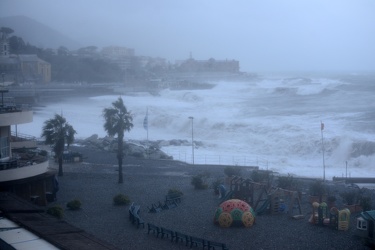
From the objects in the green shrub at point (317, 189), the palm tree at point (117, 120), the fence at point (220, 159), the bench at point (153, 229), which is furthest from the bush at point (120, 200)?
the fence at point (220, 159)

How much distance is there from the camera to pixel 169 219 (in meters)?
11.4

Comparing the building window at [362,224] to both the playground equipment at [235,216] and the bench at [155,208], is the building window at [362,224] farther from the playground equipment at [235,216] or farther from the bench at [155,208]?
the bench at [155,208]

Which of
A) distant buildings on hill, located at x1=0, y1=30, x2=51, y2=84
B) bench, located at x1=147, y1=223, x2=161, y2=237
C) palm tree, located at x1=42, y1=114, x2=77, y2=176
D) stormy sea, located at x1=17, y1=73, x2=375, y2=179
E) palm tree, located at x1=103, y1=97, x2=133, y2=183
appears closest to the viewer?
bench, located at x1=147, y1=223, x2=161, y2=237

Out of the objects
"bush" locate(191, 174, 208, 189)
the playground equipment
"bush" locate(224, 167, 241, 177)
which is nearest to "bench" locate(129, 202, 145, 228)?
the playground equipment

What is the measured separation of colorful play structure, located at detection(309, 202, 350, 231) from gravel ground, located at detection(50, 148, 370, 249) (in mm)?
131

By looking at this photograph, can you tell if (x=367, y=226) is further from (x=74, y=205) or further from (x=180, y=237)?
(x=74, y=205)

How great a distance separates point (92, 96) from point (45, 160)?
163 ft

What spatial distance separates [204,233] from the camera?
33.6 ft

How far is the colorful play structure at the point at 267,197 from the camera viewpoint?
38.7 ft

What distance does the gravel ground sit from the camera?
9.45 metres

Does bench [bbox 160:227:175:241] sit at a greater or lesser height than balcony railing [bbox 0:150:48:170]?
lesser

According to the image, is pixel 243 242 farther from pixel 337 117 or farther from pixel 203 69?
pixel 203 69

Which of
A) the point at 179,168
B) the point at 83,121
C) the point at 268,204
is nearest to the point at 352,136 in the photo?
the point at 179,168

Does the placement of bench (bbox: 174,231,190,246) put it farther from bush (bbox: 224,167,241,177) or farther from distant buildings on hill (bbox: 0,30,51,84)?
distant buildings on hill (bbox: 0,30,51,84)
